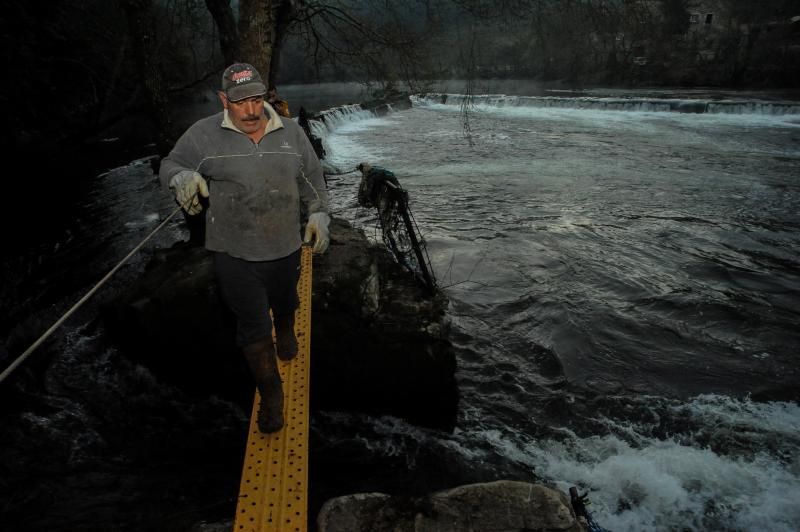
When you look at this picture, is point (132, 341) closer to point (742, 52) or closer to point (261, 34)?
point (261, 34)

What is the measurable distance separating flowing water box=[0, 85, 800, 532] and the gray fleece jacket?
218 centimetres

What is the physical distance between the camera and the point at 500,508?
309cm

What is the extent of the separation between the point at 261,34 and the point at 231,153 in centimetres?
481

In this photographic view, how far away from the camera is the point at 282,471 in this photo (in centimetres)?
293

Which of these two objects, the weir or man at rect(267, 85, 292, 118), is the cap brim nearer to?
man at rect(267, 85, 292, 118)

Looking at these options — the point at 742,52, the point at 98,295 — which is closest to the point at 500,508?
the point at 98,295

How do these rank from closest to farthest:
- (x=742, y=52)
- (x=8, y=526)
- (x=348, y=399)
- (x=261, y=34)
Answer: (x=8, y=526) → (x=348, y=399) → (x=261, y=34) → (x=742, y=52)

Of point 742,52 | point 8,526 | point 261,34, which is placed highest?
point 742,52

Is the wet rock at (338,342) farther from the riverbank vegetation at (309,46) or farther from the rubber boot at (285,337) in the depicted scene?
the riverbank vegetation at (309,46)

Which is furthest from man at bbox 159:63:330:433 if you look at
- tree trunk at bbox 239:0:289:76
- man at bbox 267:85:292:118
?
man at bbox 267:85:292:118

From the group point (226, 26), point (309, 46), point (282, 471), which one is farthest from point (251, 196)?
point (309, 46)

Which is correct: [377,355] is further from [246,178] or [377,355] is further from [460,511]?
[246,178]

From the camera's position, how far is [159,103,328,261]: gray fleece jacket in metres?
2.79

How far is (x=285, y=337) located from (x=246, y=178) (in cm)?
140
